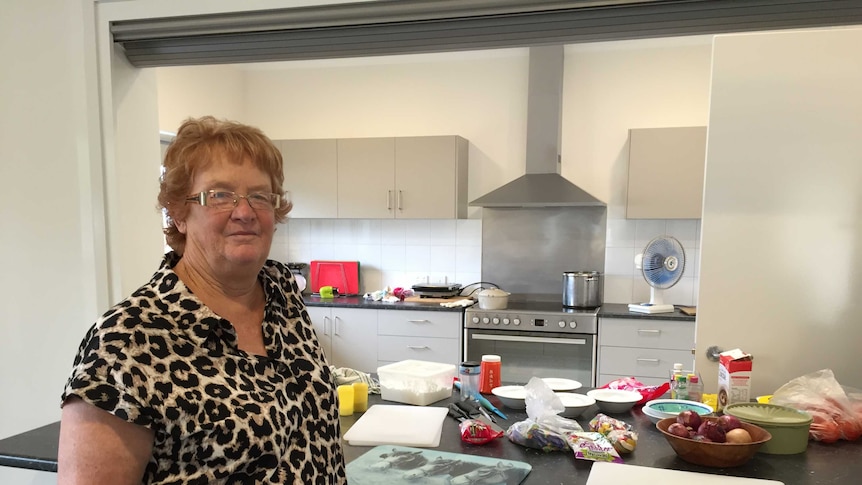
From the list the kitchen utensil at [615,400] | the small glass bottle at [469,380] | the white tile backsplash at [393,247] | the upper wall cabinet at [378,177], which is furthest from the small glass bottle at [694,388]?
the white tile backsplash at [393,247]

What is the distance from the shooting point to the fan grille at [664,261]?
3777 millimetres

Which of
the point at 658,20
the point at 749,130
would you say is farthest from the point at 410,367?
the point at 749,130

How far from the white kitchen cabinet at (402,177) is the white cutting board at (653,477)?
2.83m

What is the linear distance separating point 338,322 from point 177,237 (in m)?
3.12

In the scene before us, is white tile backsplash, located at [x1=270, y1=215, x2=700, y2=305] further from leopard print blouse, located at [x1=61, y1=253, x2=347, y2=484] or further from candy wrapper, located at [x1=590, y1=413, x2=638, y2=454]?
leopard print blouse, located at [x1=61, y1=253, x2=347, y2=484]

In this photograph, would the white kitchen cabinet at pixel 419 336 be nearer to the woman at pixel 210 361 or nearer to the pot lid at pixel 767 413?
the pot lid at pixel 767 413

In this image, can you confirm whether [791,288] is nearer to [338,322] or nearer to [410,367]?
[410,367]

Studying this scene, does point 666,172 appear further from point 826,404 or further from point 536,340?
point 826,404

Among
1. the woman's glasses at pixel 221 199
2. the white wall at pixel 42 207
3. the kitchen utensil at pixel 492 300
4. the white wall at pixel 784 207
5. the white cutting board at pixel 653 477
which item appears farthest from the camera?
the kitchen utensil at pixel 492 300

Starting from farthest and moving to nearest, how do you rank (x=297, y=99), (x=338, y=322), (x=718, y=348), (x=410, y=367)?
(x=297, y=99) → (x=338, y=322) → (x=718, y=348) → (x=410, y=367)

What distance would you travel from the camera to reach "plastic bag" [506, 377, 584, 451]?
169 centimetres

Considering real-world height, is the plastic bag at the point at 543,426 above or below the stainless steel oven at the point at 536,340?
above

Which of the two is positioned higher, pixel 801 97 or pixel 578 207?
pixel 801 97

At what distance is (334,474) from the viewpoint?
4.10ft
